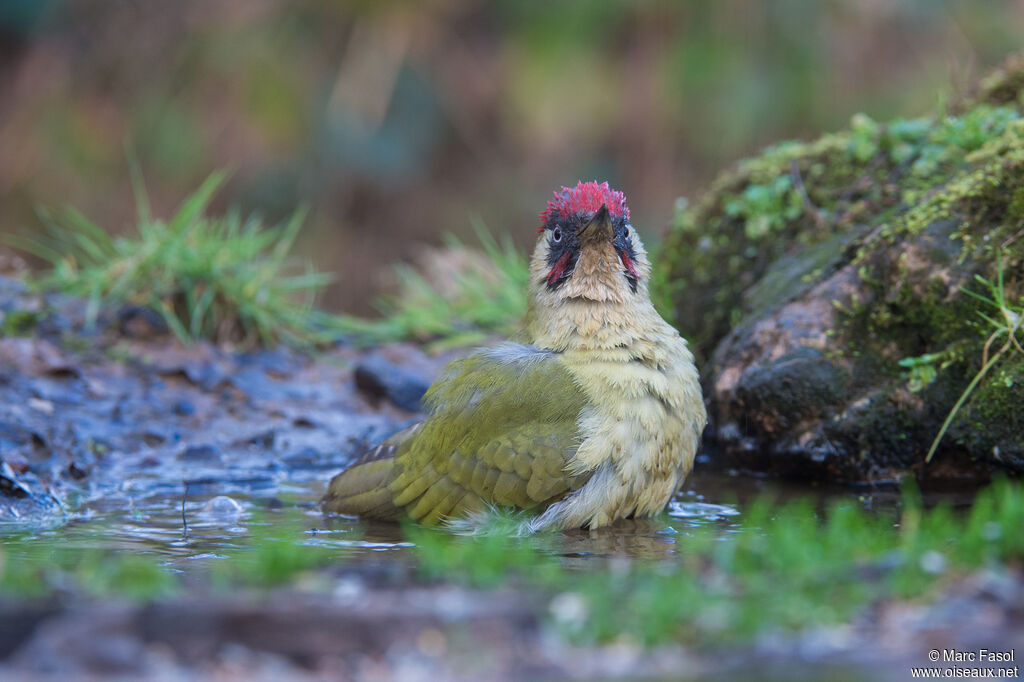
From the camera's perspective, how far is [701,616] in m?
2.34

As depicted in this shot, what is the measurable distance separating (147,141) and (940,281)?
30.8ft

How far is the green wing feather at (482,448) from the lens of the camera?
4043 millimetres

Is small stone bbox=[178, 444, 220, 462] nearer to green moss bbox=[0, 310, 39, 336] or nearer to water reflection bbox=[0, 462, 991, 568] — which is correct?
water reflection bbox=[0, 462, 991, 568]

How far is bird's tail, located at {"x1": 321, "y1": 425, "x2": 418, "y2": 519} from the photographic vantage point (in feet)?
14.2

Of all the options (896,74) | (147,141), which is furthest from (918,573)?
(147,141)

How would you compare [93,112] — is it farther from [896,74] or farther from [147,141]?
[896,74]

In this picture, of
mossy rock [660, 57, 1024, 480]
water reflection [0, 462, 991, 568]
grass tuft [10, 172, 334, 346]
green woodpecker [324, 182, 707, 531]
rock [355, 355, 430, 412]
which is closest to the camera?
water reflection [0, 462, 991, 568]

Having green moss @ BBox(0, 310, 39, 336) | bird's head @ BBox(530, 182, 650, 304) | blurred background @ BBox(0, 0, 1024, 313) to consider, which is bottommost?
green moss @ BBox(0, 310, 39, 336)

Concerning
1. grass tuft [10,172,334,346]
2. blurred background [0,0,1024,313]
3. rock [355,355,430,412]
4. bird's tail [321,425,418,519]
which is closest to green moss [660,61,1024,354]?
rock [355,355,430,412]

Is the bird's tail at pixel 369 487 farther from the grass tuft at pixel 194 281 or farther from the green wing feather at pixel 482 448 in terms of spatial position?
the grass tuft at pixel 194 281

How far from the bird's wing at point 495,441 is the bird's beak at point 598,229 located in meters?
0.45

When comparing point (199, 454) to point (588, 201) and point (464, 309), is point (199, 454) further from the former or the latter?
point (464, 309)

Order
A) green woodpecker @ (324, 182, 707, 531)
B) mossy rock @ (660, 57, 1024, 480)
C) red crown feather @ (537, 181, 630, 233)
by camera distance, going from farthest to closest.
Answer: red crown feather @ (537, 181, 630, 233) < mossy rock @ (660, 57, 1024, 480) < green woodpecker @ (324, 182, 707, 531)

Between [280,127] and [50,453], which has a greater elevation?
[280,127]
